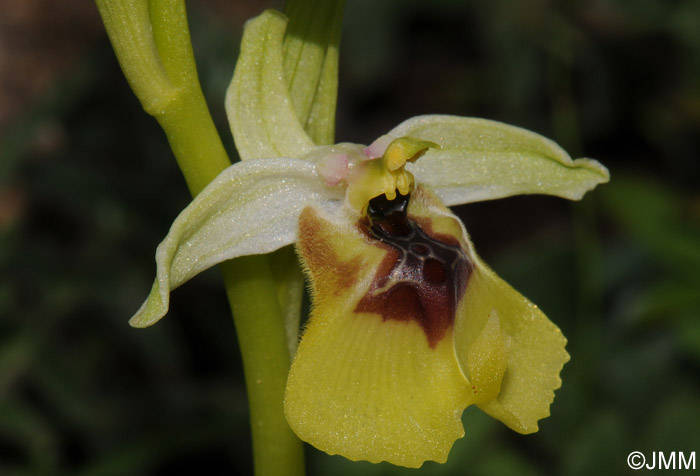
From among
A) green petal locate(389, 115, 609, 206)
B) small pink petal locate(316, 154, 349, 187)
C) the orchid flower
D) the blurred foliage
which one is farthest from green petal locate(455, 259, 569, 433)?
the blurred foliage

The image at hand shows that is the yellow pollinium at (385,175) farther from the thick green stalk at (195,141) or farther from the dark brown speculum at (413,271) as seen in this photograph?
the thick green stalk at (195,141)

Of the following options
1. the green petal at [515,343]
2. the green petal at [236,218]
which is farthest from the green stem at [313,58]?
the green petal at [515,343]

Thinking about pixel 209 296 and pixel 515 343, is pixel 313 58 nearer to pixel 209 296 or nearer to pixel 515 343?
pixel 515 343

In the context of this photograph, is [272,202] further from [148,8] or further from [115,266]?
[115,266]

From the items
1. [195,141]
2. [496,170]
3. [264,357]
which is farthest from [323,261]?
[496,170]

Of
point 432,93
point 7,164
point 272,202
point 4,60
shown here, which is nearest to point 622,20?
point 432,93
